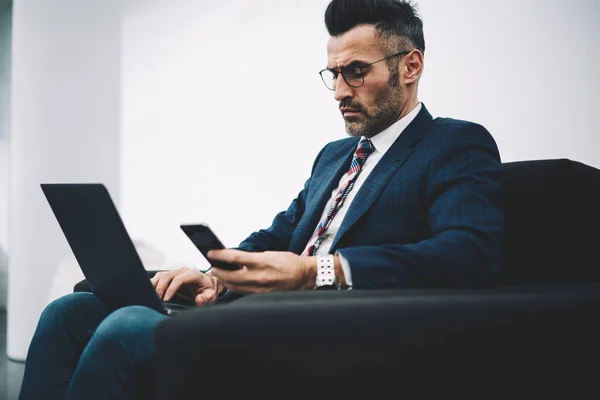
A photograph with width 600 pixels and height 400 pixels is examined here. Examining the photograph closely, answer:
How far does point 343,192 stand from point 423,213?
0.29 meters

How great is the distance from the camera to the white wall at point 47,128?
2.71 meters

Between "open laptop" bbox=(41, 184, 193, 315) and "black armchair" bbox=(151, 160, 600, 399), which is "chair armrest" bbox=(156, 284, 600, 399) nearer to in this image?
"black armchair" bbox=(151, 160, 600, 399)

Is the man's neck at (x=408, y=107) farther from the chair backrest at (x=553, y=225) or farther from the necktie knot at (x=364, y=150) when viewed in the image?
the chair backrest at (x=553, y=225)

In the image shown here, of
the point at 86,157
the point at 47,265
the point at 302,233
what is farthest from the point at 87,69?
the point at 302,233

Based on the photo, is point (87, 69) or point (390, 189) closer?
point (390, 189)

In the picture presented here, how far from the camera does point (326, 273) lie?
1.03 metres

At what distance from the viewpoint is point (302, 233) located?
4.88 feet

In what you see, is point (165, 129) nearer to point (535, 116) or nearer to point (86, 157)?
point (86, 157)

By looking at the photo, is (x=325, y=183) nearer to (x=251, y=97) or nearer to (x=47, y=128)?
(x=251, y=97)

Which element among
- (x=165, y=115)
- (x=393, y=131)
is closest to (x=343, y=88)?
(x=393, y=131)

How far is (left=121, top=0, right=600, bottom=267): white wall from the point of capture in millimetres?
2287

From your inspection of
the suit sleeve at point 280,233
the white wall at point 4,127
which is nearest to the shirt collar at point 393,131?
the suit sleeve at point 280,233

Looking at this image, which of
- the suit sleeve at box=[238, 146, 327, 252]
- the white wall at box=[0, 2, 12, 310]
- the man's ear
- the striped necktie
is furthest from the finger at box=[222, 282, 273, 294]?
the white wall at box=[0, 2, 12, 310]

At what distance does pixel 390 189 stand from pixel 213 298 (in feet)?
1.80
